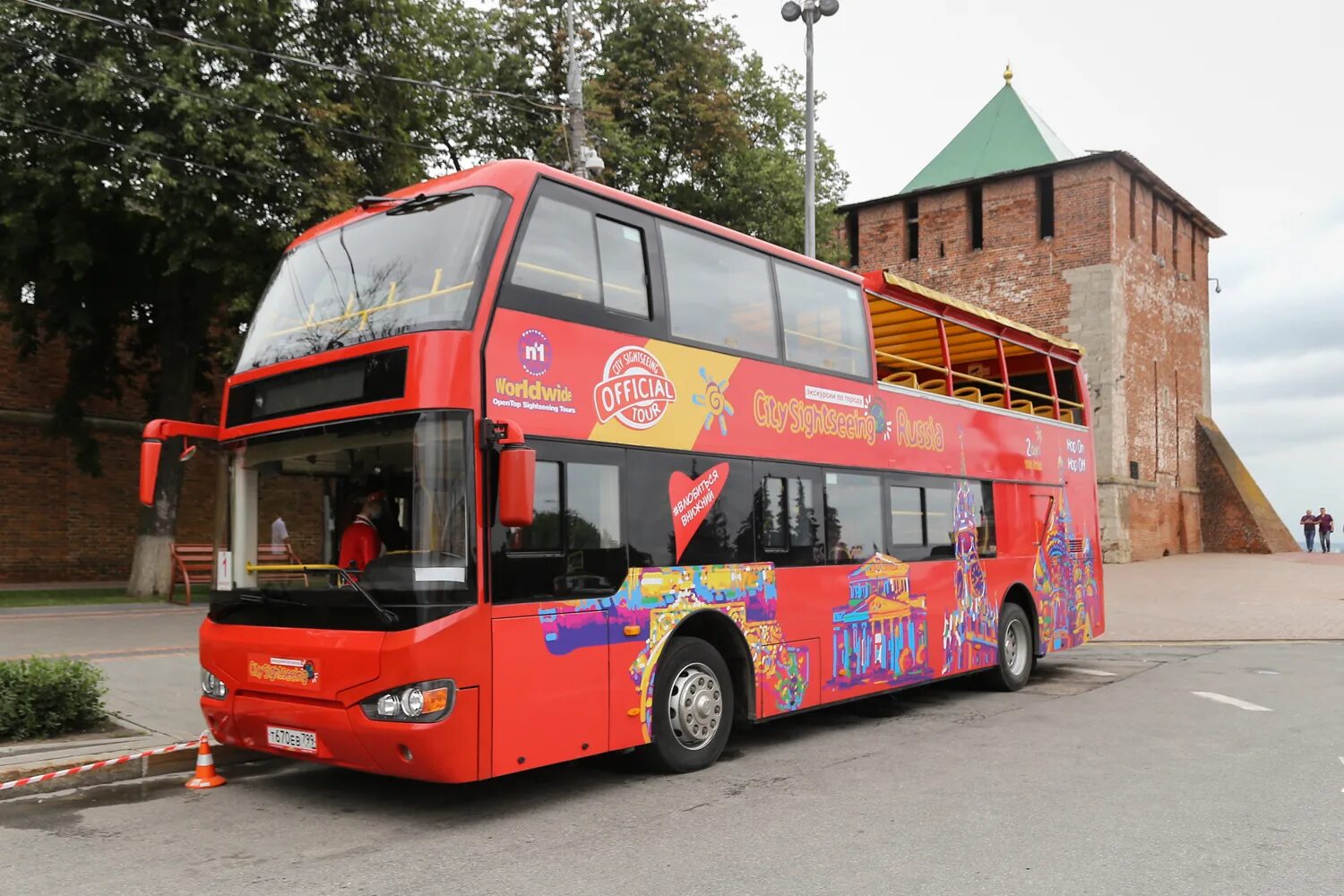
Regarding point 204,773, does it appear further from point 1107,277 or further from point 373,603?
point 1107,277

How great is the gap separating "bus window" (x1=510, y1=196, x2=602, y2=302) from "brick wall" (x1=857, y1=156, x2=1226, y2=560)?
27437mm

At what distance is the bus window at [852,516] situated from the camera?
8.92m

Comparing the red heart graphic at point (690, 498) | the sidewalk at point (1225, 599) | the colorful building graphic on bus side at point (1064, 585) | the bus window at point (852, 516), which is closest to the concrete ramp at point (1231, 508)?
the sidewalk at point (1225, 599)

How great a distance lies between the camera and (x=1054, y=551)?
41.6ft

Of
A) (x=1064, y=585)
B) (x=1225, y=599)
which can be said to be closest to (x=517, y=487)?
(x=1064, y=585)

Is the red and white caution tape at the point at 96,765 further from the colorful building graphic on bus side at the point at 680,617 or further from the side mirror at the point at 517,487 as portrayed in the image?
the side mirror at the point at 517,487

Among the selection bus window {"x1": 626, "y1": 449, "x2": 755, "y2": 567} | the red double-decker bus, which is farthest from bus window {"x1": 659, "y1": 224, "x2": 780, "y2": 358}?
bus window {"x1": 626, "y1": 449, "x2": 755, "y2": 567}

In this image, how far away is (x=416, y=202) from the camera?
266 inches

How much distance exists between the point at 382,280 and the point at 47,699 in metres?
4.13

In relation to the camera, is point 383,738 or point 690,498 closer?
point 383,738

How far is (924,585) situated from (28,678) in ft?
24.3

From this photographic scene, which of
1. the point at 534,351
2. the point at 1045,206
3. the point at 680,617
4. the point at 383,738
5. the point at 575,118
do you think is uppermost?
the point at 1045,206

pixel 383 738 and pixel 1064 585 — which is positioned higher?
pixel 1064 585

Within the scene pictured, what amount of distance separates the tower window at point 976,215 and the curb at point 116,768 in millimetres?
31736
